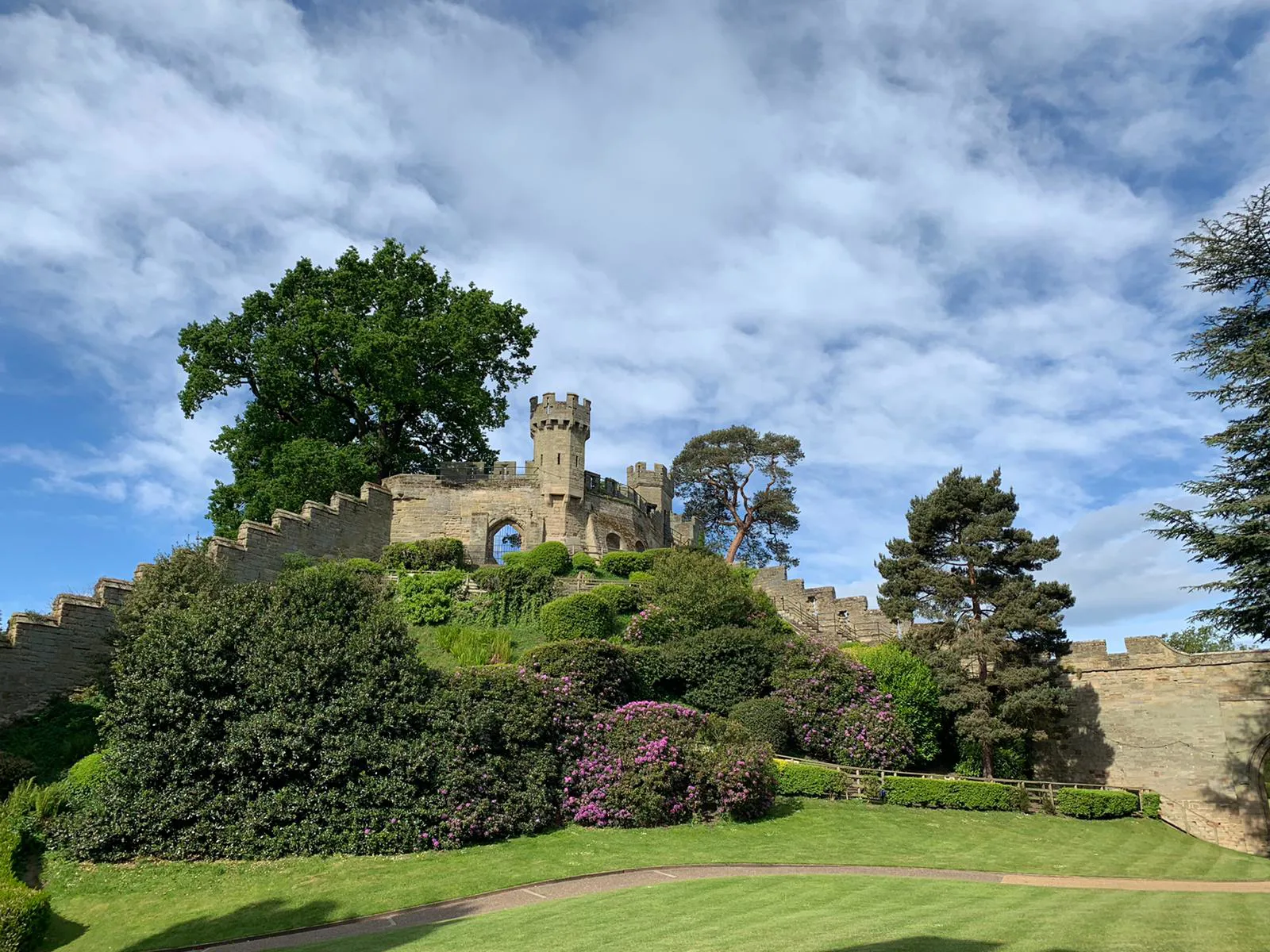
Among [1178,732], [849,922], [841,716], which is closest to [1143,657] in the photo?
[1178,732]

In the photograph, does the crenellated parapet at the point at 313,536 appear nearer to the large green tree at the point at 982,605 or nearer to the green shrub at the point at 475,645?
the green shrub at the point at 475,645

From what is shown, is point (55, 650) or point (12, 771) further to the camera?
point (55, 650)

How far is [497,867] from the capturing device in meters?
13.8

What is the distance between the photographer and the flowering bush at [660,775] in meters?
16.5

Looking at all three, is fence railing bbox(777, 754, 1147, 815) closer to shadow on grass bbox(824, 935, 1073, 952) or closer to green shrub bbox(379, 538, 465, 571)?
shadow on grass bbox(824, 935, 1073, 952)

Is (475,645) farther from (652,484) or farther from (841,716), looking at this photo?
(652,484)

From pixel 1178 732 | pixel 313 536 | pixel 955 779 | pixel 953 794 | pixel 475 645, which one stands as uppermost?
pixel 313 536

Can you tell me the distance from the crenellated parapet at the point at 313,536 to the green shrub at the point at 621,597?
31.2 ft

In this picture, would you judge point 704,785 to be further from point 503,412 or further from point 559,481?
point 503,412

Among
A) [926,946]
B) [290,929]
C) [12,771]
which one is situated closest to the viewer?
[926,946]

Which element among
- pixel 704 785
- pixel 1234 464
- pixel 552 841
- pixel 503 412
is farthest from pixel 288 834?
pixel 503 412

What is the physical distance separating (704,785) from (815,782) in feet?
12.1

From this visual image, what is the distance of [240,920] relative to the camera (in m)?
11.9

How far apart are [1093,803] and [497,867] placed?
1667cm
